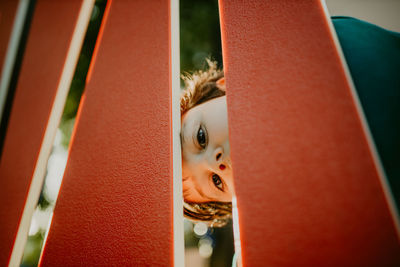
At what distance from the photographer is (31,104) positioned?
1.50 m

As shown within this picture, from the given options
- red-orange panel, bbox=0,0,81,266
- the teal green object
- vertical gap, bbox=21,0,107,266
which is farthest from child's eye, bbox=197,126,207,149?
vertical gap, bbox=21,0,107,266

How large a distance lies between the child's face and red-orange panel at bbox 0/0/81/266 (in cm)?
95

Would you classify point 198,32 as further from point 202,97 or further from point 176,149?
point 176,149

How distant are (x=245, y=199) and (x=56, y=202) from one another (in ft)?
3.28

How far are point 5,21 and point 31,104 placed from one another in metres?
0.94

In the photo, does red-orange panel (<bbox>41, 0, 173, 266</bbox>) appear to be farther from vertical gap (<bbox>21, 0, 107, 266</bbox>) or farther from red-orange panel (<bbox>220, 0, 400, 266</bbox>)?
vertical gap (<bbox>21, 0, 107, 266</bbox>)

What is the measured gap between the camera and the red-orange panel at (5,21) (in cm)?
172

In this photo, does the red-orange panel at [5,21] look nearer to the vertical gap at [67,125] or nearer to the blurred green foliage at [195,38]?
the vertical gap at [67,125]

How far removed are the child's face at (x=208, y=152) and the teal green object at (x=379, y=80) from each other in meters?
0.56

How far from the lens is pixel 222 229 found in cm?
380

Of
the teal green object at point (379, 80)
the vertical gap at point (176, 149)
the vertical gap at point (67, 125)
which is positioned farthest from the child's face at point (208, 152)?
the vertical gap at point (67, 125)

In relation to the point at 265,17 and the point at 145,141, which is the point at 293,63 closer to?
the point at 265,17

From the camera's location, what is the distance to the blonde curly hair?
1.40 meters

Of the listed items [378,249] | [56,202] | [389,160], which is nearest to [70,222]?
[56,202]
